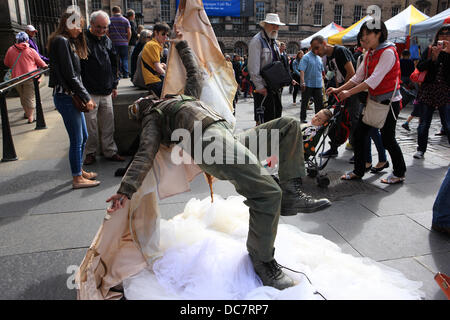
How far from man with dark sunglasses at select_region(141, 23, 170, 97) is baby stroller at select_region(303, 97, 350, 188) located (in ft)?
9.31

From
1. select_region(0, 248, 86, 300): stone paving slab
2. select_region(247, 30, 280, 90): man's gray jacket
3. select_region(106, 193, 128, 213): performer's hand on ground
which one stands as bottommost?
select_region(0, 248, 86, 300): stone paving slab

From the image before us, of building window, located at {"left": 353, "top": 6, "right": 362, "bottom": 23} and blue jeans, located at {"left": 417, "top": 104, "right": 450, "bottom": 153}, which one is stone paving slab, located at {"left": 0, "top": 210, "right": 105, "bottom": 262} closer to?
blue jeans, located at {"left": 417, "top": 104, "right": 450, "bottom": 153}

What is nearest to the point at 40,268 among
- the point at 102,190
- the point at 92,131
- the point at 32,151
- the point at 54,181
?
the point at 102,190

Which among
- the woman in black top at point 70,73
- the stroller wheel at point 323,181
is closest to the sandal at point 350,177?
the stroller wheel at point 323,181

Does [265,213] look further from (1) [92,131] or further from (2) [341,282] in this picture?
(1) [92,131]

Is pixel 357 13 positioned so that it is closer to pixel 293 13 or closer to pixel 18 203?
pixel 293 13

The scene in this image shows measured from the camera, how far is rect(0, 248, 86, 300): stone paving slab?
2.50 meters

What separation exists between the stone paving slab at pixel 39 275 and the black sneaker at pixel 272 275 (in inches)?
51.4

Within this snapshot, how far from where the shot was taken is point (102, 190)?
14.9 feet

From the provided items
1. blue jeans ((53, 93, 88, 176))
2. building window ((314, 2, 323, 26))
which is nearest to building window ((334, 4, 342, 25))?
building window ((314, 2, 323, 26))

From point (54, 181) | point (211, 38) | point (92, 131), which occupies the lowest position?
point (54, 181)

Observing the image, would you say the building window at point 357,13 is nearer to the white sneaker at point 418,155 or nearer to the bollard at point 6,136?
the white sneaker at point 418,155
